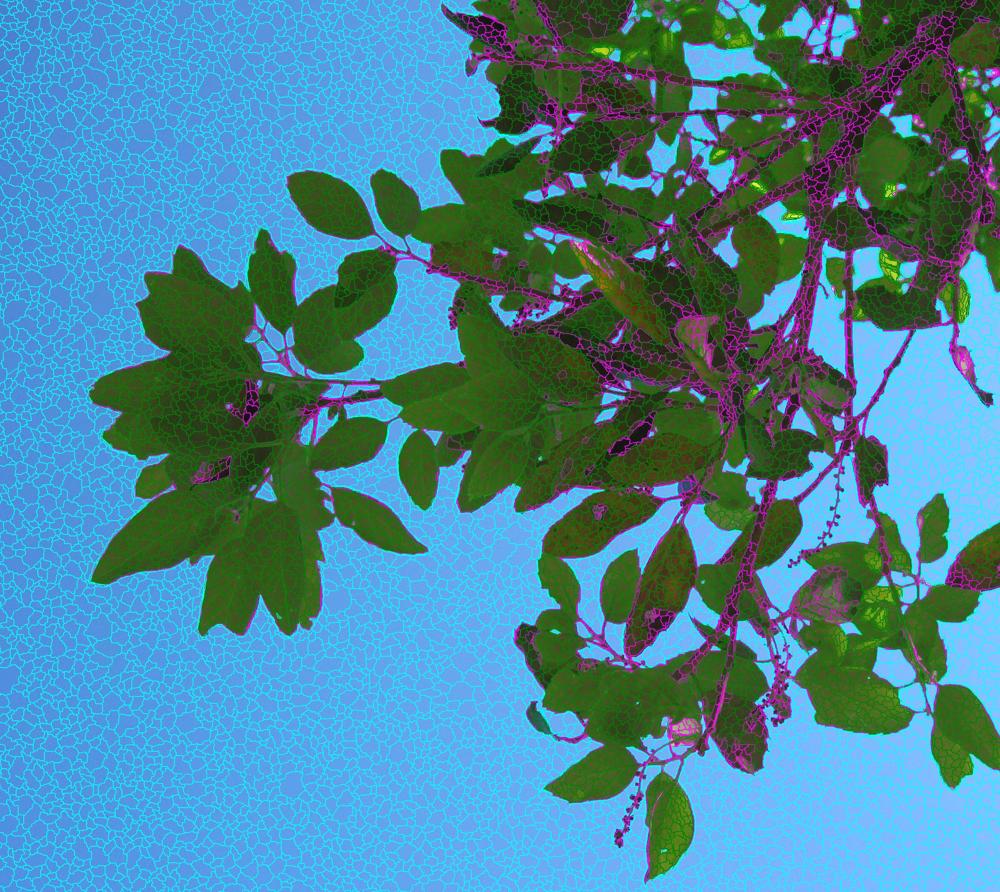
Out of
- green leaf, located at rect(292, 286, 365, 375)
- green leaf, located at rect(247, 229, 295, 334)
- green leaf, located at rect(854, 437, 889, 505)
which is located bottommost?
green leaf, located at rect(854, 437, 889, 505)

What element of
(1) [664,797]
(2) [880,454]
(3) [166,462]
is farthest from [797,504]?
(3) [166,462]

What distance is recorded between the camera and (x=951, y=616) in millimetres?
485

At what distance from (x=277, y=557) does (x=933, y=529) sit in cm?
36

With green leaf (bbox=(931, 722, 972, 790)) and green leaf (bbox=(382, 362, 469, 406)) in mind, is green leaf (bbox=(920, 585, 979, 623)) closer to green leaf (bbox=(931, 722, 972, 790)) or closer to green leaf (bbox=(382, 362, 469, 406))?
green leaf (bbox=(931, 722, 972, 790))

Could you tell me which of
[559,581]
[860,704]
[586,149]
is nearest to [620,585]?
[559,581]

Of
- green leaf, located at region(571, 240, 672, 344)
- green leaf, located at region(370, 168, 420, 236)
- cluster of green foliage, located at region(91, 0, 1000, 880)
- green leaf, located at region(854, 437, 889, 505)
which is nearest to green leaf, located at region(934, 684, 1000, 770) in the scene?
cluster of green foliage, located at region(91, 0, 1000, 880)

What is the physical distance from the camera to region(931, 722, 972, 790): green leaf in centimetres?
48

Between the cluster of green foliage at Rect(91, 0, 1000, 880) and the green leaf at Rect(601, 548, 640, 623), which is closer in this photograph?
the cluster of green foliage at Rect(91, 0, 1000, 880)

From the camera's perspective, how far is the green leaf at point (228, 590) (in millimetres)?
439

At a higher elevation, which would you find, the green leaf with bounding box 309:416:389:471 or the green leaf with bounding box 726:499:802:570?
the green leaf with bounding box 309:416:389:471

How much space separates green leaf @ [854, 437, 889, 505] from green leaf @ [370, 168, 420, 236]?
27cm

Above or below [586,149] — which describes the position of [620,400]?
below

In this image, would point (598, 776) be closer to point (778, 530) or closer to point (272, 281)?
point (778, 530)

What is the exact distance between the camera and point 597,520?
1.38 ft
